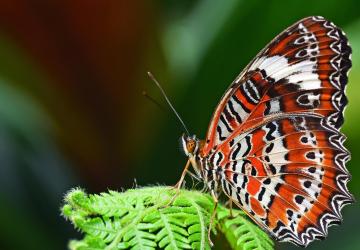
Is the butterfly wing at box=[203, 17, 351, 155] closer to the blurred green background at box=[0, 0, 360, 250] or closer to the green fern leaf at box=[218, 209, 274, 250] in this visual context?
the green fern leaf at box=[218, 209, 274, 250]

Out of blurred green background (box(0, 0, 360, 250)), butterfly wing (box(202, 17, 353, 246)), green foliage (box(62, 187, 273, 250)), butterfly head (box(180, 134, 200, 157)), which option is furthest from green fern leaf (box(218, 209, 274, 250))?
blurred green background (box(0, 0, 360, 250))

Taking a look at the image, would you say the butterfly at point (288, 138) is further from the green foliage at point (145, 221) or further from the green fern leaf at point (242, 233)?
the green foliage at point (145, 221)

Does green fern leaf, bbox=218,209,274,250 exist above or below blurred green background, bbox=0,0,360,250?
below

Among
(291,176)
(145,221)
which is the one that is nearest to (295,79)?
(291,176)

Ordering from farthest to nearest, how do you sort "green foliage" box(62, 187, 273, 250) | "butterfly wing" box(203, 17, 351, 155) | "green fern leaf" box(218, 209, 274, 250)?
"butterfly wing" box(203, 17, 351, 155) → "green fern leaf" box(218, 209, 274, 250) → "green foliage" box(62, 187, 273, 250)

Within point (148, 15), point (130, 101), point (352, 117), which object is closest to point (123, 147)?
point (130, 101)

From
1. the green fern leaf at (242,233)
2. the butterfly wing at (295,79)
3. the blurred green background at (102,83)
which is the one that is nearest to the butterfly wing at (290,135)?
the butterfly wing at (295,79)
